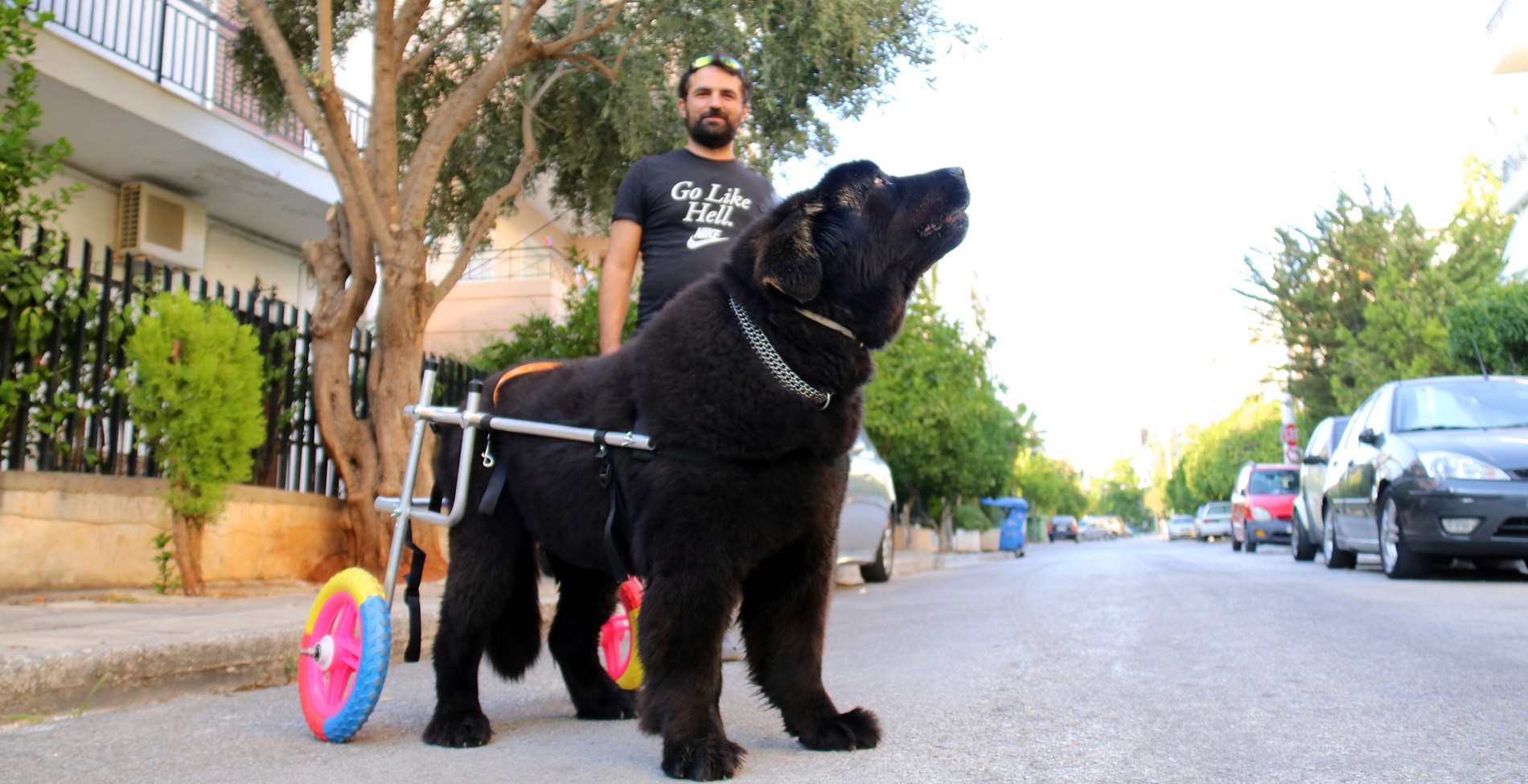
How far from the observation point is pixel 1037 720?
3.21m

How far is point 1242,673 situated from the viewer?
403cm

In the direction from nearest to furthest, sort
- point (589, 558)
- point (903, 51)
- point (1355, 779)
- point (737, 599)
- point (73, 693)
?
1. point (1355, 779)
2. point (737, 599)
3. point (589, 558)
4. point (73, 693)
5. point (903, 51)

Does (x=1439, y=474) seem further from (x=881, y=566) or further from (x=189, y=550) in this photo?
(x=189, y=550)

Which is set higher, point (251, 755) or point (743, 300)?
point (743, 300)

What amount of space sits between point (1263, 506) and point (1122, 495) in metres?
144

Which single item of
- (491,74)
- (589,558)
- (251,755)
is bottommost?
(251,755)

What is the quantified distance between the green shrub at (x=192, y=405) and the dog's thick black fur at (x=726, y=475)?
3946mm

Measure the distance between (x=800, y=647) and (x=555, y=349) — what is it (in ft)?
29.6

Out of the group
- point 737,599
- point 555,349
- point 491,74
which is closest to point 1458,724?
point 737,599

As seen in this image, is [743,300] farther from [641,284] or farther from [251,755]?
[251,755]

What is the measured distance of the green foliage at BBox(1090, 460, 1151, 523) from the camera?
15962 centimetres

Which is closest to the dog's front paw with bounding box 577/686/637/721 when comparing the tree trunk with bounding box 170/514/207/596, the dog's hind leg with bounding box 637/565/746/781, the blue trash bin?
the dog's hind leg with bounding box 637/565/746/781

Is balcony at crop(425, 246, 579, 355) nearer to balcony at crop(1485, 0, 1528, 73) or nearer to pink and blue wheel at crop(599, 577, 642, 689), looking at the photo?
pink and blue wheel at crop(599, 577, 642, 689)

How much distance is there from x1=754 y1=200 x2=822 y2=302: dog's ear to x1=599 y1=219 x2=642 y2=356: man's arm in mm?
1419
